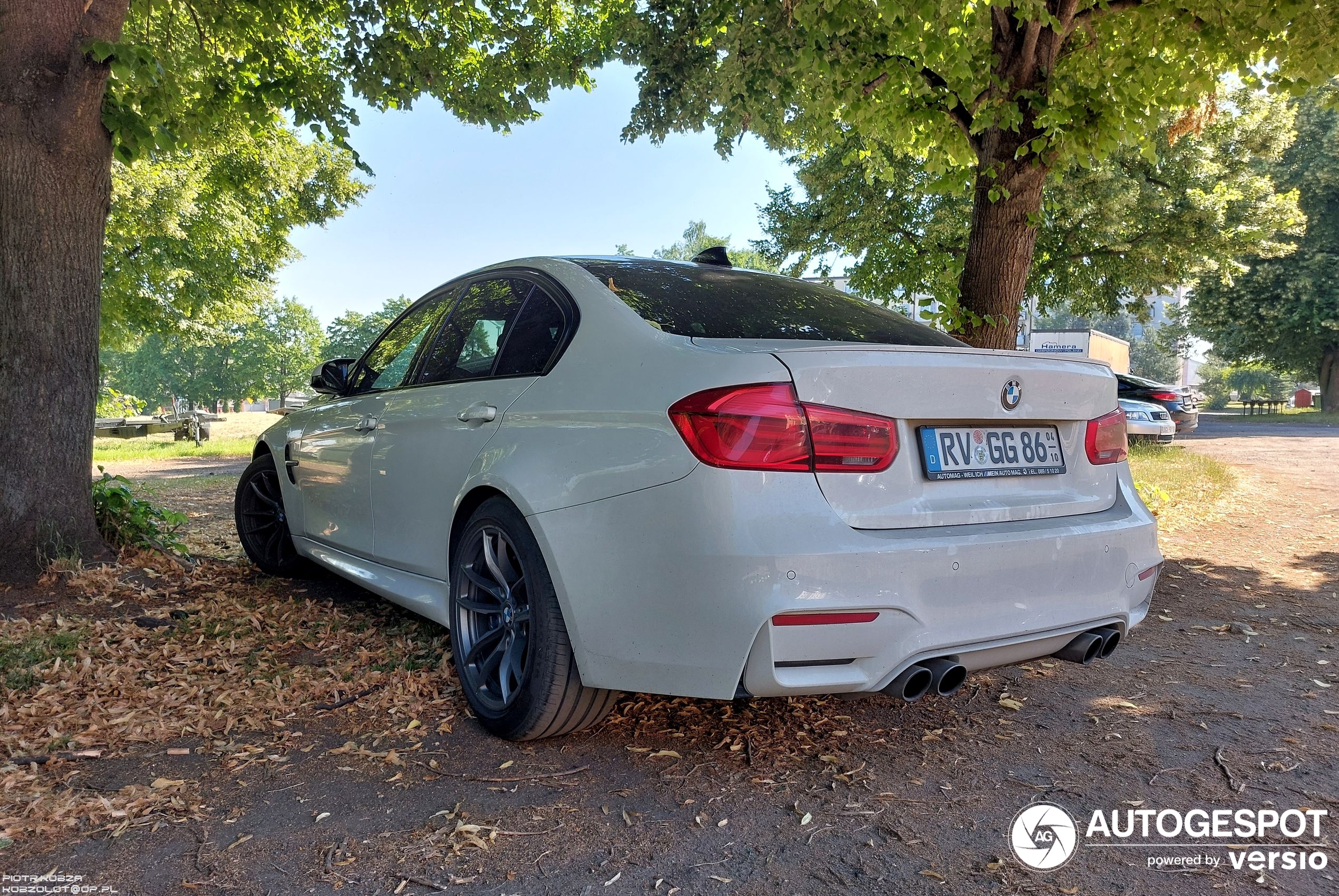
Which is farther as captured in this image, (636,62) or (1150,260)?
(1150,260)

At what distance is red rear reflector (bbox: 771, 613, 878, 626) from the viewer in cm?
227

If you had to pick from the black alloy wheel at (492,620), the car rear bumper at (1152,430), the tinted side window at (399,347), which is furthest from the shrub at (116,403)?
the car rear bumper at (1152,430)

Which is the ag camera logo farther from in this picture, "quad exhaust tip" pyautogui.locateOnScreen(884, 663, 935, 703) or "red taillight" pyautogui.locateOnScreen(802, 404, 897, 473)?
"red taillight" pyautogui.locateOnScreen(802, 404, 897, 473)

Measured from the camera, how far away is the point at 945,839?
2.38 meters

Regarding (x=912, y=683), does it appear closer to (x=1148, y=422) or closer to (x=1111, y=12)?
(x=1111, y=12)

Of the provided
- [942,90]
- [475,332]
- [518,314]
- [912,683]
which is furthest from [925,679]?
[942,90]

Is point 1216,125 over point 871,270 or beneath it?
over

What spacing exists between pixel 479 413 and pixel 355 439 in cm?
126

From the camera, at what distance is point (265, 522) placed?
546 centimetres

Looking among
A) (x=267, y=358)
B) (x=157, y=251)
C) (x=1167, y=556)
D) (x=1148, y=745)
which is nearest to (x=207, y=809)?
(x=1148, y=745)

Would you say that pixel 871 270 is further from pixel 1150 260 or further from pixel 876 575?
pixel 876 575

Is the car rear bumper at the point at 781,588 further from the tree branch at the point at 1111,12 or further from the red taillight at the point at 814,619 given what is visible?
the tree branch at the point at 1111,12

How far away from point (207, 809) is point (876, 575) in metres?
2.00

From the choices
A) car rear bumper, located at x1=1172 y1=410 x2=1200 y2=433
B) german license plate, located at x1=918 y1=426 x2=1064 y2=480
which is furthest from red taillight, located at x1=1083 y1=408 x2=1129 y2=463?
car rear bumper, located at x1=1172 y1=410 x2=1200 y2=433
